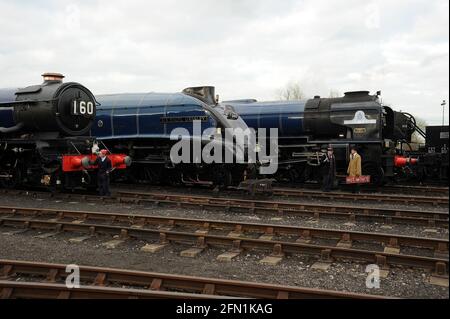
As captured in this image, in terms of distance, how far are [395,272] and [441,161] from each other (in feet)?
32.9

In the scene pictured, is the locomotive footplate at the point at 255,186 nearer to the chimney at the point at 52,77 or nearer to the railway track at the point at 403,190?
the railway track at the point at 403,190

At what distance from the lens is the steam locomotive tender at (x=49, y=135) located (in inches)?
432

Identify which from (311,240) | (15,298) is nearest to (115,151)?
(311,240)

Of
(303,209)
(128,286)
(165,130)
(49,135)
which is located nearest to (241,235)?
(303,209)

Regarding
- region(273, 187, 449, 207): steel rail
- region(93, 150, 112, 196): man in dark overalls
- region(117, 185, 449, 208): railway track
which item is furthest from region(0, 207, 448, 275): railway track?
region(273, 187, 449, 207): steel rail

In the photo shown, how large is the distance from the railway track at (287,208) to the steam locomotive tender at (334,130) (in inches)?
160

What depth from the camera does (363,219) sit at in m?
8.44

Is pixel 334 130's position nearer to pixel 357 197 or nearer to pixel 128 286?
pixel 357 197

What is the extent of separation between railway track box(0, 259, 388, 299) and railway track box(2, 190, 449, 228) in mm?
4347

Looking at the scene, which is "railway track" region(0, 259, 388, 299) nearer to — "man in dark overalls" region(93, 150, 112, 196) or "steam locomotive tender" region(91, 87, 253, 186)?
"man in dark overalls" region(93, 150, 112, 196)

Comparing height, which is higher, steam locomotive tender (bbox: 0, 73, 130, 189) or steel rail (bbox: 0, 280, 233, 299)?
steam locomotive tender (bbox: 0, 73, 130, 189)

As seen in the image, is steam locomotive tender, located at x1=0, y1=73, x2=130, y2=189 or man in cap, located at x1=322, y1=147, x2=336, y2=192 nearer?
steam locomotive tender, located at x1=0, y1=73, x2=130, y2=189

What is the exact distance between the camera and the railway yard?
4746mm
